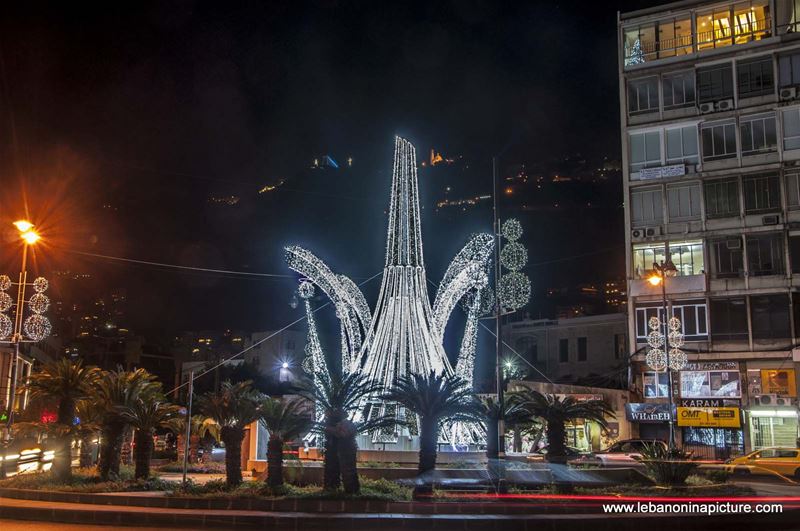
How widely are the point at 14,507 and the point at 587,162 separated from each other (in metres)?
111

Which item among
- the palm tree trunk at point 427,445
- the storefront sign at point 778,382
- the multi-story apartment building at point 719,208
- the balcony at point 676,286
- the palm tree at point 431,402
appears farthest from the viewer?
the balcony at point 676,286

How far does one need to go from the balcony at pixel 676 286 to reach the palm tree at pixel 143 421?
27141 mm

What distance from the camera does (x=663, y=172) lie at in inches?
1607

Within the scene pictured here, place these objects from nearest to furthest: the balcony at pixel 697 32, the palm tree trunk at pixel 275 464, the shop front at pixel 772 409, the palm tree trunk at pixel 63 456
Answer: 1. the palm tree trunk at pixel 275 464
2. the palm tree trunk at pixel 63 456
3. the shop front at pixel 772 409
4. the balcony at pixel 697 32

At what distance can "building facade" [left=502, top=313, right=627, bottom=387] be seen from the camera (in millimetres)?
54219

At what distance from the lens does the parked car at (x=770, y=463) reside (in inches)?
1046

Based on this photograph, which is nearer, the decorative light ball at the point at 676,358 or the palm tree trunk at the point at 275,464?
the palm tree trunk at the point at 275,464

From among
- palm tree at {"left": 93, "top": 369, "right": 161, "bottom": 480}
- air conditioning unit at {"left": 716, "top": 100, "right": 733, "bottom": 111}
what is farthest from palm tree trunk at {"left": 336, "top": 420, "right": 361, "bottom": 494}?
air conditioning unit at {"left": 716, "top": 100, "right": 733, "bottom": 111}

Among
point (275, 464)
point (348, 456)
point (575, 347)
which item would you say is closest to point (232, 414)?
point (275, 464)

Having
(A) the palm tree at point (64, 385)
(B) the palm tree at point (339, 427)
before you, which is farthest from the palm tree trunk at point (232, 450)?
(A) the palm tree at point (64, 385)

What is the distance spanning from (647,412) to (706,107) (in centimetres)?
1693

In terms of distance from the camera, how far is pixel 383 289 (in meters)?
28.5

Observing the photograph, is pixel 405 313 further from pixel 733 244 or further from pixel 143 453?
pixel 733 244

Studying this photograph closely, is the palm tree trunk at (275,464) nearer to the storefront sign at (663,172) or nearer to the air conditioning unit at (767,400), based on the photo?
the air conditioning unit at (767,400)
